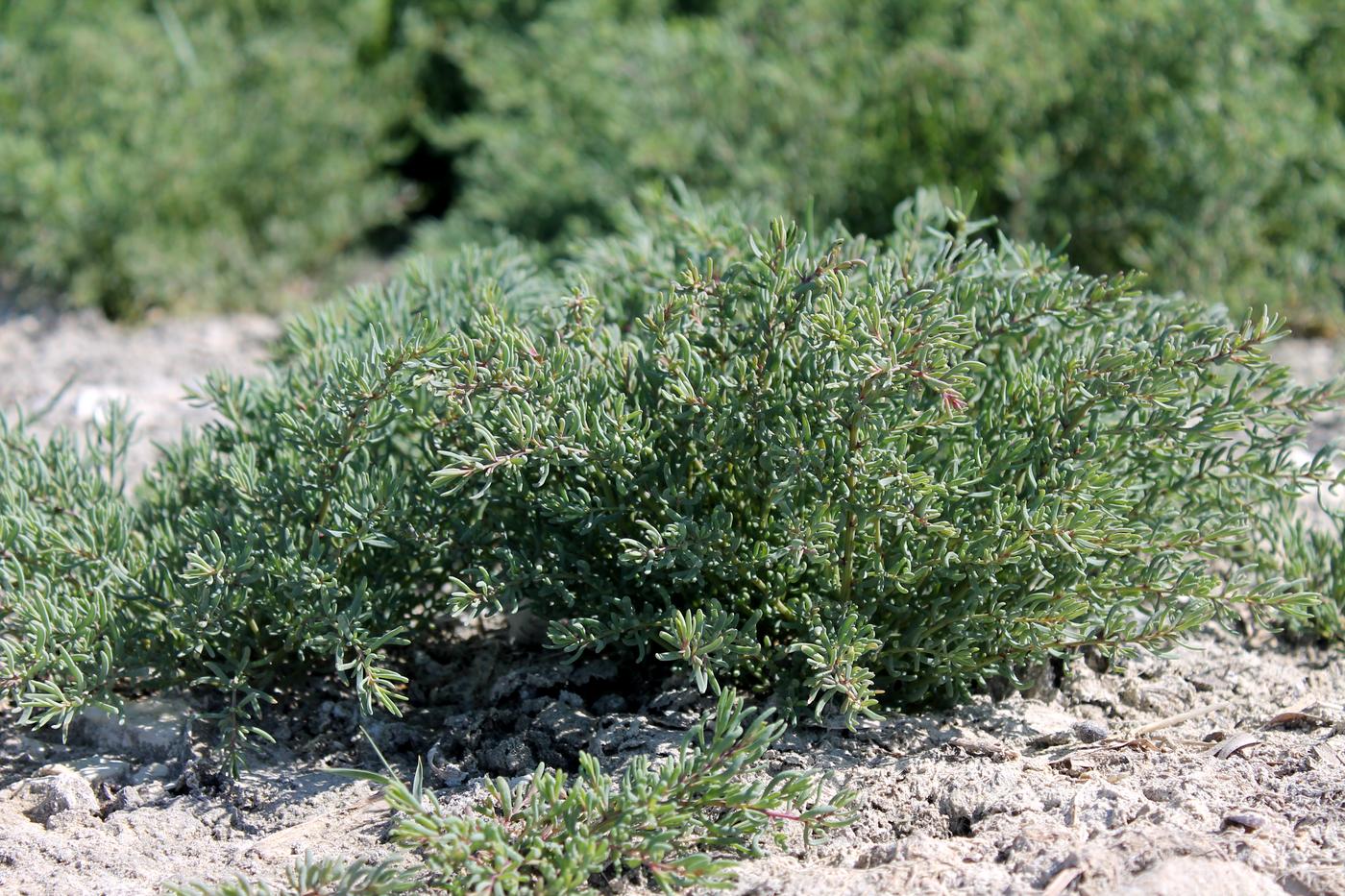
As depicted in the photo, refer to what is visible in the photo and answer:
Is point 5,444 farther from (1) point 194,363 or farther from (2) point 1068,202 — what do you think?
(2) point 1068,202

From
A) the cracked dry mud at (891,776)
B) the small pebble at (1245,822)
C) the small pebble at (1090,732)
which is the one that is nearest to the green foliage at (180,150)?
the cracked dry mud at (891,776)

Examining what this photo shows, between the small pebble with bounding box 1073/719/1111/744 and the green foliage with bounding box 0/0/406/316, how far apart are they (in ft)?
12.6

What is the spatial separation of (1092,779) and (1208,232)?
264cm

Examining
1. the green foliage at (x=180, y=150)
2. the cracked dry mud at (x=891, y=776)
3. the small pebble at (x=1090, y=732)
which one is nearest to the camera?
the cracked dry mud at (x=891, y=776)

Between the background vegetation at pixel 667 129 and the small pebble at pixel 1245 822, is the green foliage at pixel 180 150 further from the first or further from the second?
the small pebble at pixel 1245 822

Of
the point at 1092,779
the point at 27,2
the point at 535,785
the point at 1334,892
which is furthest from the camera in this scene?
the point at 27,2

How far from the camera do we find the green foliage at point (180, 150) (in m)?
5.00

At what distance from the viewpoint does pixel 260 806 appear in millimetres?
2549

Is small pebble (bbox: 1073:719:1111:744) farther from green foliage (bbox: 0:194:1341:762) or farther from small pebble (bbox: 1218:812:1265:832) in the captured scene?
small pebble (bbox: 1218:812:1265:832)

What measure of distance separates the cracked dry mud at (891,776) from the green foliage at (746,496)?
4.6 inches

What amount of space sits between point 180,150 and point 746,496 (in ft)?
11.1

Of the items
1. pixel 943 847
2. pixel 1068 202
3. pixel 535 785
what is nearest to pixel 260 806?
pixel 535 785

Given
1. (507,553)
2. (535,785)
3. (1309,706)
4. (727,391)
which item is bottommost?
(1309,706)

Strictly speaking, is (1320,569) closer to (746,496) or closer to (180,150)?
(746,496)
